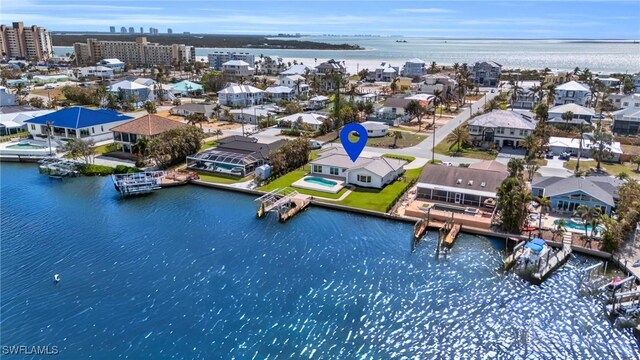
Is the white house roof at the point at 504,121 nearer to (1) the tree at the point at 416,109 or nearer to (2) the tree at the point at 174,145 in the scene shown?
(1) the tree at the point at 416,109

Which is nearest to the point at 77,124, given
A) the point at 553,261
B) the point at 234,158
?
the point at 234,158

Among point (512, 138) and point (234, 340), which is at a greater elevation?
point (512, 138)

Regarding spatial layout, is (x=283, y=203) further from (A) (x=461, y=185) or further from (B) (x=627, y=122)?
(B) (x=627, y=122)

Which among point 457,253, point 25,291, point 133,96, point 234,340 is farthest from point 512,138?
point 133,96

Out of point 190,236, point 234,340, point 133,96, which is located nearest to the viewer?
point 234,340

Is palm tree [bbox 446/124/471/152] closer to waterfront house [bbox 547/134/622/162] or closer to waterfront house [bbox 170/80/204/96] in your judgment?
waterfront house [bbox 547/134/622/162]

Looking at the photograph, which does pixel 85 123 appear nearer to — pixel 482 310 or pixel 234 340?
pixel 234 340
